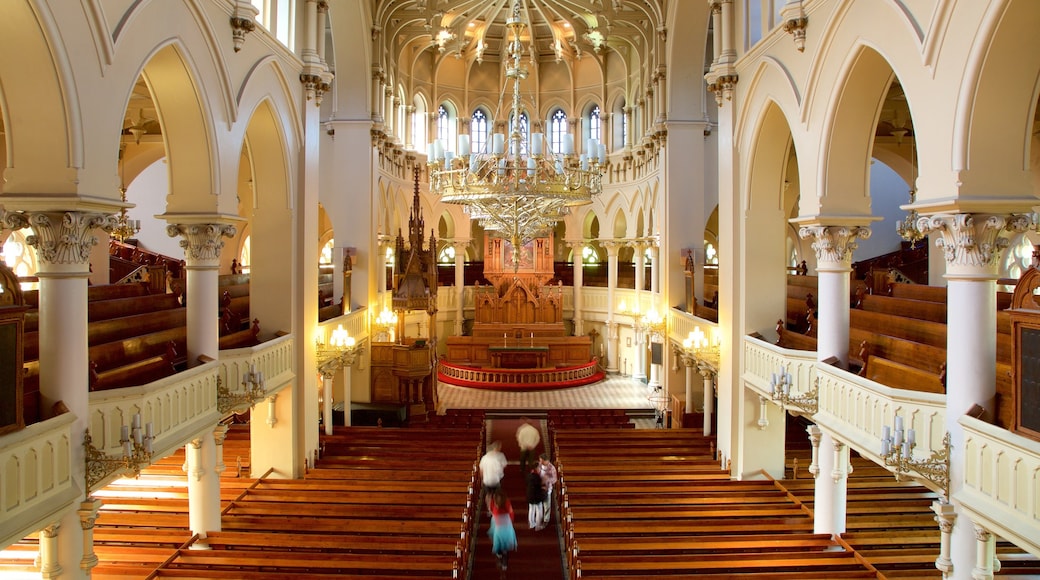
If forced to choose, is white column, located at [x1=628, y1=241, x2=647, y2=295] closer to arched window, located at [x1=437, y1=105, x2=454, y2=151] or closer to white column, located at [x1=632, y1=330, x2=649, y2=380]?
white column, located at [x1=632, y1=330, x2=649, y2=380]

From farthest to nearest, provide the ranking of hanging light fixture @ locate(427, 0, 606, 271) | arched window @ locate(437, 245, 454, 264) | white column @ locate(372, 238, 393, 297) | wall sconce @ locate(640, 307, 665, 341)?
arched window @ locate(437, 245, 454, 264) < white column @ locate(372, 238, 393, 297) < wall sconce @ locate(640, 307, 665, 341) < hanging light fixture @ locate(427, 0, 606, 271)

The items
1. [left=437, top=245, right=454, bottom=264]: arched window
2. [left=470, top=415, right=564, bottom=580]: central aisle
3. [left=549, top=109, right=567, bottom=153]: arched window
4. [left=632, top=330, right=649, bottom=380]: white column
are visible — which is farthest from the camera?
[left=437, top=245, right=454, bottom=264]: arched window

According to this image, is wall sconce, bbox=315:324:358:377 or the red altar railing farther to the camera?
the red altar railing

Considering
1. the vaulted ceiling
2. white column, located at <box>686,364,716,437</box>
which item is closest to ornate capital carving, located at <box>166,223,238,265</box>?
white column, located at <box>686,364,716,437</box>

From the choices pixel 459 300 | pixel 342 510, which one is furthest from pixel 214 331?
pixel 459 300

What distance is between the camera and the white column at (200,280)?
10.8 m

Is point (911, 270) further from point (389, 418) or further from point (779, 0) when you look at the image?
point (389, 418)

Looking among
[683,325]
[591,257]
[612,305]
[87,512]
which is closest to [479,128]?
[591,257]

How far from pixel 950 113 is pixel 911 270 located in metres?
18.2

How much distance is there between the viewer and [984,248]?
7.29m

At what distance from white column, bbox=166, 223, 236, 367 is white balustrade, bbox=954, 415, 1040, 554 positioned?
34.2ft

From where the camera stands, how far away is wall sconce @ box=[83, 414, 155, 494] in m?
7.54

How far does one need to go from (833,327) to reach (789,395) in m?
1.62

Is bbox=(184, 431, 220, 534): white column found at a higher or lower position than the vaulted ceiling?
lower
